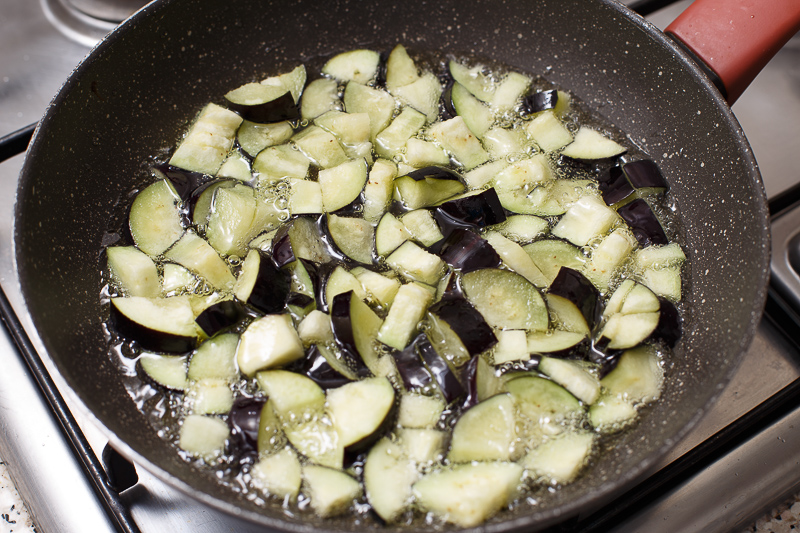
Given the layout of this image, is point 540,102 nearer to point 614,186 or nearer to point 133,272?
point 614,186

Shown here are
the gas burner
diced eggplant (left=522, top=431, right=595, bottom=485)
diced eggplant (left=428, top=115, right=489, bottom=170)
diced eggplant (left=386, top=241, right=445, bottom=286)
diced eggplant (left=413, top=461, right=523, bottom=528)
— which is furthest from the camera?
the gas burner

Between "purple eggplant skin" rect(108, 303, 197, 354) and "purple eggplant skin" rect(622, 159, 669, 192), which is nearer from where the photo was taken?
"purple eggplant skin" rect(108, 303, 197, 354)

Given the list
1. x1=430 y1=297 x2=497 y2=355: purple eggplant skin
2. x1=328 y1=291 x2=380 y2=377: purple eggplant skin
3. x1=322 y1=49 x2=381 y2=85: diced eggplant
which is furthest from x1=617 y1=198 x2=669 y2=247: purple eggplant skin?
x1=322 y1=49 x2=381 y2=85: diced eggplant

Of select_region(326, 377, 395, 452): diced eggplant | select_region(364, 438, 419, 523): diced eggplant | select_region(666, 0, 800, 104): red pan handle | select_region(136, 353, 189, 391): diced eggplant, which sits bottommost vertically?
select_region(364, 438, 419, 523): diced eggplant

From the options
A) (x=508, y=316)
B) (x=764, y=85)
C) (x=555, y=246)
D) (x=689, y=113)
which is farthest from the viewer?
(x=764, y=85)

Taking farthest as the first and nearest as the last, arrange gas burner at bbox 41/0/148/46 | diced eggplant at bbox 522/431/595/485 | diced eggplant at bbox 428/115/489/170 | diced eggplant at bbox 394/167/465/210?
gas burner at bbox 41/0/148/46 → diced eggplant at bbox 428/115/489/170 → diced eggplant at bbox 394/167/465/210 → diced eggplant at bbox 522/431/595/485

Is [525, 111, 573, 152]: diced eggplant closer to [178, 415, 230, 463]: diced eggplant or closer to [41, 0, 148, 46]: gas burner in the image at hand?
[178, 415, 230, 463]: diced eggplant

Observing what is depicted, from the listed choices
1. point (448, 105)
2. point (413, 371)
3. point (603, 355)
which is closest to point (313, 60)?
point (448, 105)

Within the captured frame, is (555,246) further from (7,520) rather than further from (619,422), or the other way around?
(7,520)

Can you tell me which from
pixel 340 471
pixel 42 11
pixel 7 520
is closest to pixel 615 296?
pixel 340 471
